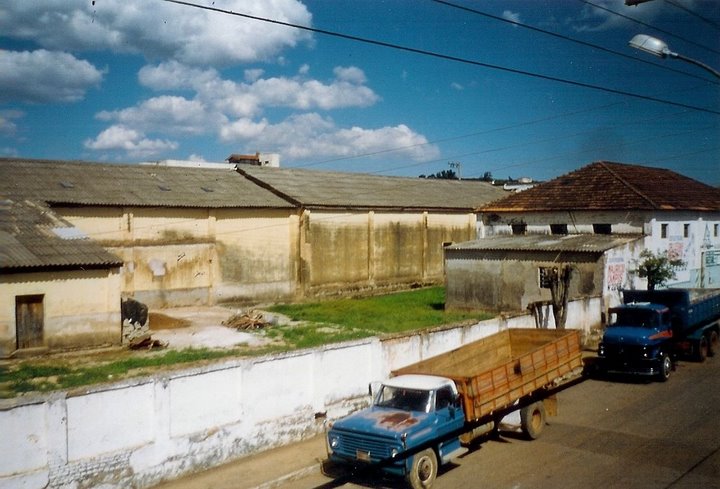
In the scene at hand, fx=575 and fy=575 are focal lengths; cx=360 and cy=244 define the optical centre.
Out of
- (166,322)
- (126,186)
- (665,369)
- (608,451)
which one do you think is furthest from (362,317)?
(608,451)

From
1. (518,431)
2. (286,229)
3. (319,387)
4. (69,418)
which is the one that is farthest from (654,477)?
(286,229)

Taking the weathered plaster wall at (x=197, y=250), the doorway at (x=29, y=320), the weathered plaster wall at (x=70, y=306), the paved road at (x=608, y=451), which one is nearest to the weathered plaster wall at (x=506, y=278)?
the paved road at (x=608, y=451)

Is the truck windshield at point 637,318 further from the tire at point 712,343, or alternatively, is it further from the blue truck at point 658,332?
the tire at point 712,343

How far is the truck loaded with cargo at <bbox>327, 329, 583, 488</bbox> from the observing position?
967 centimetres

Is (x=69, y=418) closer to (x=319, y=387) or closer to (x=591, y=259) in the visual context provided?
(x=319, y=387)

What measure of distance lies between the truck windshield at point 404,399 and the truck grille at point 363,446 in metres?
1.13

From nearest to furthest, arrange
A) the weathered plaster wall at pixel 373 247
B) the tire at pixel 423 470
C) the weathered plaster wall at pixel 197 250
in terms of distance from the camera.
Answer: the tire at pixel 423 470
the weathered plaster wall at pixel 197 250
the weathered plaster wall at pixel 373 247

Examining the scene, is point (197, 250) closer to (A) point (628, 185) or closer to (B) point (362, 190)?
(B) point (362, 190)

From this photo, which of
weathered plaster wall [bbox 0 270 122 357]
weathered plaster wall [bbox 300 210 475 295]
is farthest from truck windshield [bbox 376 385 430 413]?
weathered plaster wall [bbox 300 210 475 295]

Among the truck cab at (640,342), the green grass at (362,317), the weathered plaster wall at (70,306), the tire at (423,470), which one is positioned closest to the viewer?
the tire at (423,470)

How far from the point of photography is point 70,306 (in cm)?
1942

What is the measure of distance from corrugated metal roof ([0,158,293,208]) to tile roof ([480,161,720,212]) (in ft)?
45.0

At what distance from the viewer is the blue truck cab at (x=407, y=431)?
9.52m

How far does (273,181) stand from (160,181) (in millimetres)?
6840
